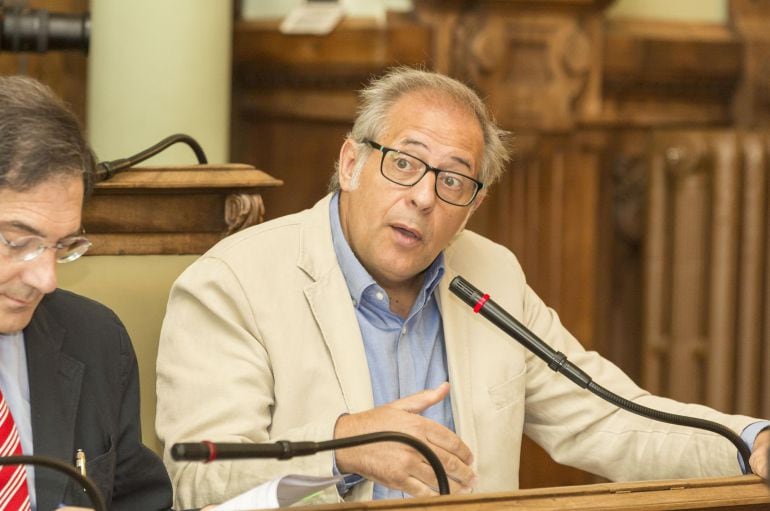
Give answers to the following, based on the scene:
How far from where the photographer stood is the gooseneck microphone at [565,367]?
6.89 feet

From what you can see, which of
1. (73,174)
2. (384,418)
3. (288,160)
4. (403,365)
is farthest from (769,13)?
(73,174)

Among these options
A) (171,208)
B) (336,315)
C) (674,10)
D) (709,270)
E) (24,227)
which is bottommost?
(709,270)

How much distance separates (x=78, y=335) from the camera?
1.95 metres

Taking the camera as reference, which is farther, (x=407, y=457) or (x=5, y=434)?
(x=407, y=457)

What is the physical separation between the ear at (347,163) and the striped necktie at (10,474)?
2.65ft

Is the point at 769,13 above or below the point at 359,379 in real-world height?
above

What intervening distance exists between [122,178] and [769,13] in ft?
7.64

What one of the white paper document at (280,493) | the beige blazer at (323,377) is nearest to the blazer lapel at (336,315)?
the beige blazer at (323,377)

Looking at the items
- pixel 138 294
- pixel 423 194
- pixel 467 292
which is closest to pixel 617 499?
pixel 467 292

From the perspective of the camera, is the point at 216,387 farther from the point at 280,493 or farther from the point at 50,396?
the point at 280,493

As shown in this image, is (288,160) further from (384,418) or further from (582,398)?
(384,418)

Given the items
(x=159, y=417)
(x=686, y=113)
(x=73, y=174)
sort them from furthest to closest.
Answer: (x=686, y=113)
(x=159, y=417)
(x=73, y=174)

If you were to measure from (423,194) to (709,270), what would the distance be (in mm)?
1792

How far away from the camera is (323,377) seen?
86.3 inches
